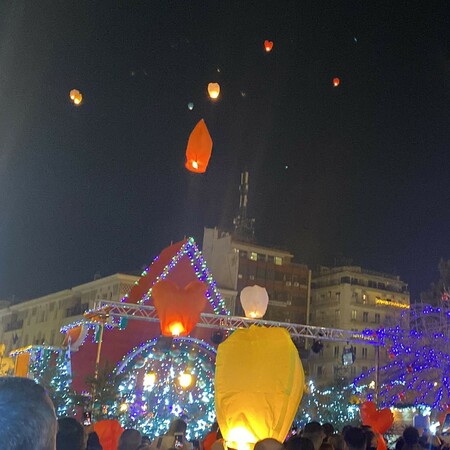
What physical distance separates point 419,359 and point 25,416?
64.0 ft

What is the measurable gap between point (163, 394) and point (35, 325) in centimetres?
3296

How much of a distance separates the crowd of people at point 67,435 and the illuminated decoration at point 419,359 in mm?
12125

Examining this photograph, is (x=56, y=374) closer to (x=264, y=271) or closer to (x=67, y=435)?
(x=67, y=435)

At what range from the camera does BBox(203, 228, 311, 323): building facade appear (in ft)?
154

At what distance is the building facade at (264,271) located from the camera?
46938 mm

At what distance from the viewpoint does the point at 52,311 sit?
46.4 meters

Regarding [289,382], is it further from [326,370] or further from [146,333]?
[326,370]

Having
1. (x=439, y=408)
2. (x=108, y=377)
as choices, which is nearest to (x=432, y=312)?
(x=439, y=408)

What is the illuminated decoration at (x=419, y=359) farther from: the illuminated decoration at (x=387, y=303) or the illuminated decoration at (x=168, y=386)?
the illuminated decoration at (x=387, y=303)

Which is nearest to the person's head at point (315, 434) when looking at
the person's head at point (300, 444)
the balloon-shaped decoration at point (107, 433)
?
the person's head at point (300, 444)

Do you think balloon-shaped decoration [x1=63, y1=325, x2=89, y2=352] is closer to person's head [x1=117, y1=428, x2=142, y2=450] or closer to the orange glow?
the orange glow

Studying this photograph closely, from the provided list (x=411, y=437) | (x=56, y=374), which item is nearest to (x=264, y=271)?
(x=56, y=374)

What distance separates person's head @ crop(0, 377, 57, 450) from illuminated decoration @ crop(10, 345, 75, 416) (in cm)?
1245

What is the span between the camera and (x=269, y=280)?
48.8 meters
